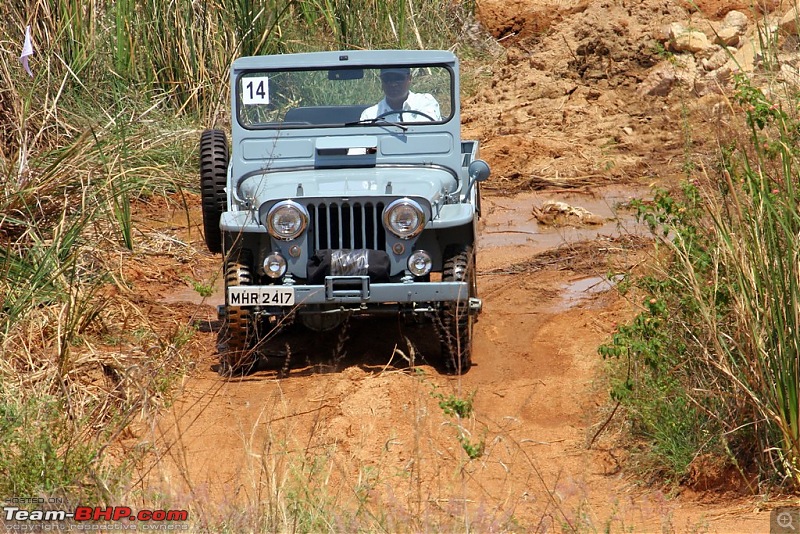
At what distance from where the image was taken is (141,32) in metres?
10.3

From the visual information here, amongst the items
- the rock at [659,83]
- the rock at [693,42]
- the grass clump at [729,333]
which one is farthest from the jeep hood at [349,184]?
the rock at [693,42]

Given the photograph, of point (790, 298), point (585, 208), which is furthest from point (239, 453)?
point (585, 208)

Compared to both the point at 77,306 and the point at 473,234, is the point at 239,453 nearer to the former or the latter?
the point at 77,306

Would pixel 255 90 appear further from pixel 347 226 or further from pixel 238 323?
pixel 238 323

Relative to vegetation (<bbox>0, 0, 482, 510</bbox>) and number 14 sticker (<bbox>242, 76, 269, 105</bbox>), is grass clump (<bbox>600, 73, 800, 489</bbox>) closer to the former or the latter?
vegetation (<bbox>0, 0, 482, 510</bbox>)

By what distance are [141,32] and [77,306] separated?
533 centimetres

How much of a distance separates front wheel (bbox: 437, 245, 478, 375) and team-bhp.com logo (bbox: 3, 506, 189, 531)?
215 centimetres

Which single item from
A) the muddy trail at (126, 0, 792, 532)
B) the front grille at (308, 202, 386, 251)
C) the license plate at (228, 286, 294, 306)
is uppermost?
the front grille at (308, 202, 386, 251)

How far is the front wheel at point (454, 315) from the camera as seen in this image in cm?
550

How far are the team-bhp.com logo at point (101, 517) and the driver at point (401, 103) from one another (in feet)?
10.7

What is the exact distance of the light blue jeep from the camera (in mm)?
5523

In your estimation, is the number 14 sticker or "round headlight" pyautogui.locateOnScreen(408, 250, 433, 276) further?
the number 14 sticker

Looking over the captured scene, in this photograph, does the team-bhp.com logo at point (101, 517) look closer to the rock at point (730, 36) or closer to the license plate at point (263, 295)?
the license plate at point (263, 295)

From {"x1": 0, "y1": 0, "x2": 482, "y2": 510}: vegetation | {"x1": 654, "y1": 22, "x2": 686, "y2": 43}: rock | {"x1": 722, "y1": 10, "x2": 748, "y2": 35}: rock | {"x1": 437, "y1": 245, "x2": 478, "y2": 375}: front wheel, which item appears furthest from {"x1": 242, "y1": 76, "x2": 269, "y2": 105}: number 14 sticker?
{"x1": 722, "y1": 10, "x2": 748, "y2": 35}: rock
